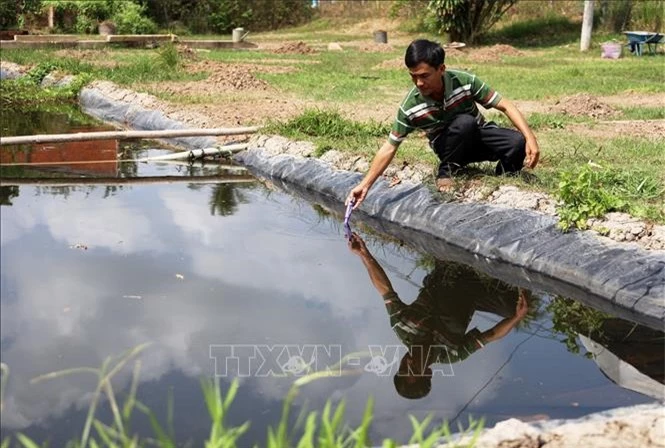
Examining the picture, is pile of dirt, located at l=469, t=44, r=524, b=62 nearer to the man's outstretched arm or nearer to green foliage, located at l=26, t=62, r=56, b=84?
green foliage, located at l=26, t=62, r=56, b=84

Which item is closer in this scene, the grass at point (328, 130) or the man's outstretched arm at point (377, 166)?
the man's outstretched arm at point (377, 166)

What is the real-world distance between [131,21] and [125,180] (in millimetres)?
17297

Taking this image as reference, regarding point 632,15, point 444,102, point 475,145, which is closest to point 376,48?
point 632,15

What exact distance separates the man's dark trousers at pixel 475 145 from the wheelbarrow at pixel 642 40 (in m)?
13.3

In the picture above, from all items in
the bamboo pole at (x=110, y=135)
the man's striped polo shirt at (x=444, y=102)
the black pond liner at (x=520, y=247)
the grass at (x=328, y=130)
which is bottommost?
the black pond liner at (x=520, y=247)

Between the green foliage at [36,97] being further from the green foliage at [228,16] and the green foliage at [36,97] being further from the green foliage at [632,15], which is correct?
the green foliage at [228,16]

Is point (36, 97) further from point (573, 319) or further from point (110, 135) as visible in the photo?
point (573, 319)

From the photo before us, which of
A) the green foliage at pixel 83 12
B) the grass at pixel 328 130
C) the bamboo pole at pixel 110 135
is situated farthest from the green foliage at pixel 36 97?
the green foliage at pixel 83 12

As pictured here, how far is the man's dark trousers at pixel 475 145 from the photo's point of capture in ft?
20.2

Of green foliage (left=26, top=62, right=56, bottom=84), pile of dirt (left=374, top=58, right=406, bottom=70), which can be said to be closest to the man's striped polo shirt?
green foliage (left=26, top=62, right=56, bottom=84)

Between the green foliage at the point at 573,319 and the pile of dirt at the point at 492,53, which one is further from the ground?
the pile of dirt at the point at 492,53

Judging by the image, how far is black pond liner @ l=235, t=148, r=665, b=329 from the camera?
497 centimetres

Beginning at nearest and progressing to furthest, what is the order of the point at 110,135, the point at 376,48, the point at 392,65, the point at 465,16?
the point at 110,135
the point at 392,65
the point at 376,48
the point at 465,16

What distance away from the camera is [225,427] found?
3684 mm
